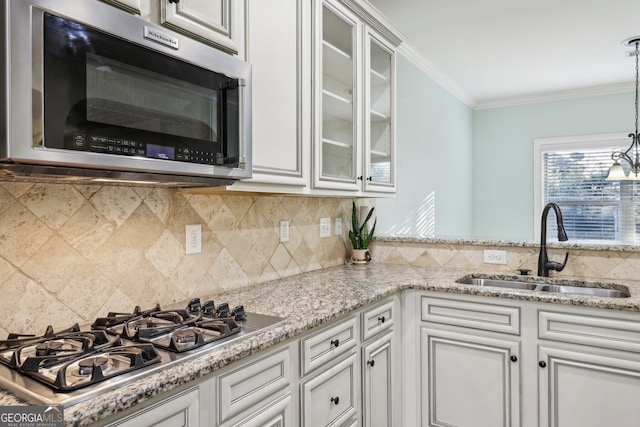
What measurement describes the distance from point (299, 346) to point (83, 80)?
1.01m

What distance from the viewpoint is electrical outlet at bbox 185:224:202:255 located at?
177 centimetres

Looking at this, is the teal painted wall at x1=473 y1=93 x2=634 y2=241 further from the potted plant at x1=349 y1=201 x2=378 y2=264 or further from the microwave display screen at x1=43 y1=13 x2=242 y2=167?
the microwave display screen at x1=43 y1=13 x2=242 y2=167

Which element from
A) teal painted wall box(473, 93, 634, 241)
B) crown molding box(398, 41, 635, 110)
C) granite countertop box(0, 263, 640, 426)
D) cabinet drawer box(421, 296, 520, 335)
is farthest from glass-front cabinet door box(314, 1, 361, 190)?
teal painted wall box(473, 93, 634, 241)

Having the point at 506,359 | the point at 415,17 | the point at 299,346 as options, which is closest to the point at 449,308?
the point at 506,359

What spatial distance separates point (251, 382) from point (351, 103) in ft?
5.07

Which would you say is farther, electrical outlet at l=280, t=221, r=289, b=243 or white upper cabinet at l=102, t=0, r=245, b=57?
electrical outlet at l=280, t=221, r=289, b=243

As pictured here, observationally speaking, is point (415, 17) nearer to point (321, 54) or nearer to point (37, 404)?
point (321, 54)

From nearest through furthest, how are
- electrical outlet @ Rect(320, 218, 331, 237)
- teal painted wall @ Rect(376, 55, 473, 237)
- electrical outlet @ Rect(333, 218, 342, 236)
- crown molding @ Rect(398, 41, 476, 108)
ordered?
electrical outlet @ Rect(320, 218, 331, 237) < electrical outlet @ Rect(333, 218, 342, 236) < teal painted wall @ Rect(376, 55, 473, 237) < crown molding @ Rect(398, 41, 476, 108)

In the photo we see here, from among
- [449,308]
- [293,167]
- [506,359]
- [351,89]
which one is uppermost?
[351,89]

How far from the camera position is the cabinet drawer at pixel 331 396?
1522 mm

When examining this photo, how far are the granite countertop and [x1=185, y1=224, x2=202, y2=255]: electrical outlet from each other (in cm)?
22

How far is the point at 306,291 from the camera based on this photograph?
76.7 inches

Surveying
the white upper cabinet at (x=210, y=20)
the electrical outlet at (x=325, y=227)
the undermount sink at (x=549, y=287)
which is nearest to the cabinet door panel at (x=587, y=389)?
the undermount sink at (x=549, y=287)

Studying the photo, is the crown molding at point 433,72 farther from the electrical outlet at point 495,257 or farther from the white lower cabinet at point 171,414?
the white lower cabinet at point 171,414
